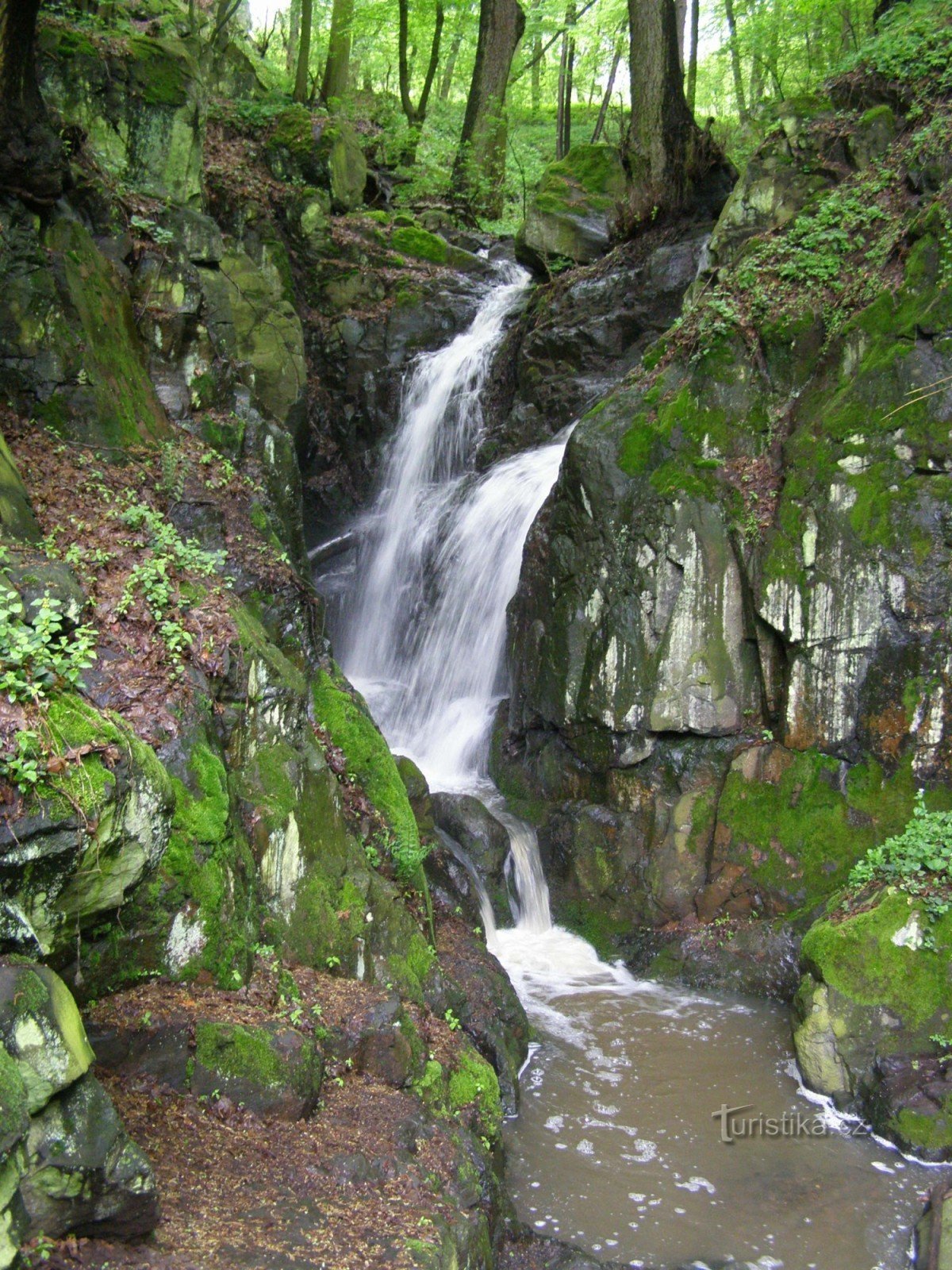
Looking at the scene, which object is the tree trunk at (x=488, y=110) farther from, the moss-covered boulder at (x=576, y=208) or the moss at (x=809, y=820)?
the moss at (x=809, y=820)

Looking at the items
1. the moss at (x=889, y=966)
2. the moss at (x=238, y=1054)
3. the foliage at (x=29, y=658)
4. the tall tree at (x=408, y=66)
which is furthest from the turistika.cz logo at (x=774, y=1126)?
the tall tree at (x=408, y=66)

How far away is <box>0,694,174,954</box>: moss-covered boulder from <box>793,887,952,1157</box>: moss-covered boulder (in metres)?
5.37

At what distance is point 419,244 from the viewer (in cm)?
1659

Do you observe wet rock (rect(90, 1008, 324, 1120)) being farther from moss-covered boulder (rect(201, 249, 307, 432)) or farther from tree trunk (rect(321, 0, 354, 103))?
tree trunk (rect(321, 0, 354, 103))

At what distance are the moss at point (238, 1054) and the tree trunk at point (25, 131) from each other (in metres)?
7.22

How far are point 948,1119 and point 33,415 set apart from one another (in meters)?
8.78

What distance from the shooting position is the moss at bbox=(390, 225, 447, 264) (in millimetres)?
16375

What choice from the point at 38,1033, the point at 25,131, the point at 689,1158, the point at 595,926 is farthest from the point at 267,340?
the point at 38,1033

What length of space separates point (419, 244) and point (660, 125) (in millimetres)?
5092

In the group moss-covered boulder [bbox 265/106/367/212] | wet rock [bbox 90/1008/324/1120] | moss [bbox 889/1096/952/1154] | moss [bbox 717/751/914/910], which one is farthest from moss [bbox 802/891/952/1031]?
moss-covered boulder [bbox 265/106/367/212]

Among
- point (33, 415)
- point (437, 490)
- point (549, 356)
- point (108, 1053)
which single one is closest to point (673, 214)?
point (549, 356)

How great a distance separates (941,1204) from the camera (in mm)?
5191

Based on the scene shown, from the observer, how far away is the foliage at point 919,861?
23.2 feet

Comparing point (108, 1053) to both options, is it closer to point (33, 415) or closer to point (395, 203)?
point (33, 415)
